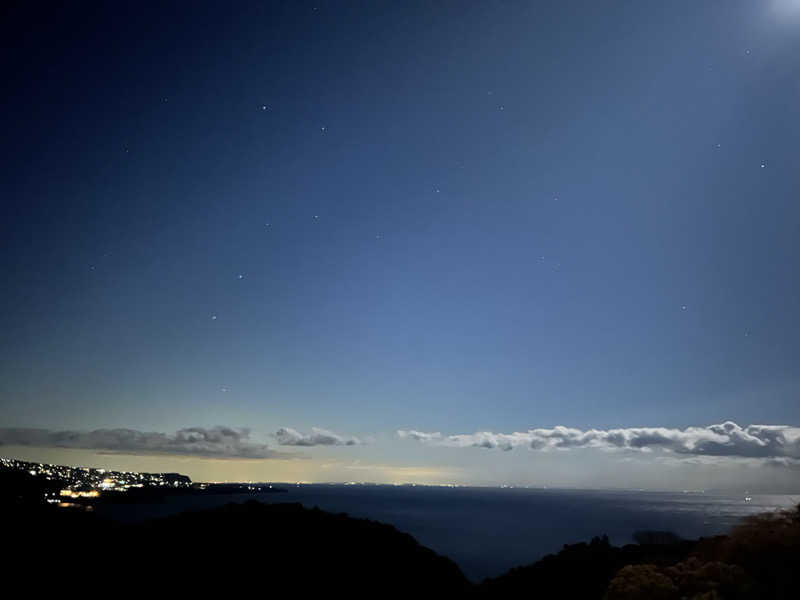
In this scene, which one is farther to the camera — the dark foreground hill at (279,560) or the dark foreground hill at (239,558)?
the dark foreground hill at (239,558)

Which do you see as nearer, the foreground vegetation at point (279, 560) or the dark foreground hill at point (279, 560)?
the dark foreground hill at point (279, 560)

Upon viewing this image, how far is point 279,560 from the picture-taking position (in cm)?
3266

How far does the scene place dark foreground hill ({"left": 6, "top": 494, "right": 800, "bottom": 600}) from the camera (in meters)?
29.2

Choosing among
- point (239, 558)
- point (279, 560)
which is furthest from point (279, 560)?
point (239, 558)

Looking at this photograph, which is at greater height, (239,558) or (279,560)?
(239,558)

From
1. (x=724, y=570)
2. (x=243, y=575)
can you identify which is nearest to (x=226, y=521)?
(x=243, y=575)

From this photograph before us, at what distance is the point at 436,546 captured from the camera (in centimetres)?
10819

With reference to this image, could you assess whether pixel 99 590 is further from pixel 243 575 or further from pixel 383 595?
pixel 383 595

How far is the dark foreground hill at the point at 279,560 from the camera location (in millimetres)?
29250

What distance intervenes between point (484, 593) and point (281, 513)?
57.7ft

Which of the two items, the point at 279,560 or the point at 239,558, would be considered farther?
the point at 279,560

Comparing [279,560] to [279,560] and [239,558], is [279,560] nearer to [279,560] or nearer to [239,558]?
[279,560]

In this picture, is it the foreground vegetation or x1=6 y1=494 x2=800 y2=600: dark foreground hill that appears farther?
the foreground vegetation

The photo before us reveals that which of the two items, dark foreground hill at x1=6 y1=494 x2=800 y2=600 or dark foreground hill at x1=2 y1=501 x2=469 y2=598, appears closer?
dark foreground hill at x1=6 y1=494 x2=800 y2=600
